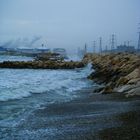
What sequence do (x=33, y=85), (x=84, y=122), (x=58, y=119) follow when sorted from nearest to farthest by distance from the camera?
(x=84, y=122)
(x=58, y=119)
(x=33, y=85)

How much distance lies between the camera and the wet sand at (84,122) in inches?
299

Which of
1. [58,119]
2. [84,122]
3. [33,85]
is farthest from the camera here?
[33,85]

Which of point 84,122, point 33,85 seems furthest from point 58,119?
point 33,85

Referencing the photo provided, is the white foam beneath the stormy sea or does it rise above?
beneath

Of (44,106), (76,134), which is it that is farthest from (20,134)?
(44,106)

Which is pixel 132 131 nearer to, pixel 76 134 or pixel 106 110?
pixel 76 134

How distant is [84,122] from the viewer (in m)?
9.05

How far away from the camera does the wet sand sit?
7.59m

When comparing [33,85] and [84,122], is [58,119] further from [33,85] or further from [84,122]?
[33,85]

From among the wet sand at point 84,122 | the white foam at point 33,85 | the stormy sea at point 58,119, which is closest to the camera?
the wet sand at point 84,122

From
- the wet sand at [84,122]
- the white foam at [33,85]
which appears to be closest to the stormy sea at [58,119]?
the wet sand at [84,122]

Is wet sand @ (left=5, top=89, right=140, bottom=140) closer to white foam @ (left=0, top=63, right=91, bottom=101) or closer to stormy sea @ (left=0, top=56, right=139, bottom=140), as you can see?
stormy sea @ (left=0, top=56, right=139, bottom=140)

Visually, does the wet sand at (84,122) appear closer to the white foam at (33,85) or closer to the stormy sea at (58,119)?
the stormy sea at (58,119)

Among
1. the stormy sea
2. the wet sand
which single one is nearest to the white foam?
the stormy sea
